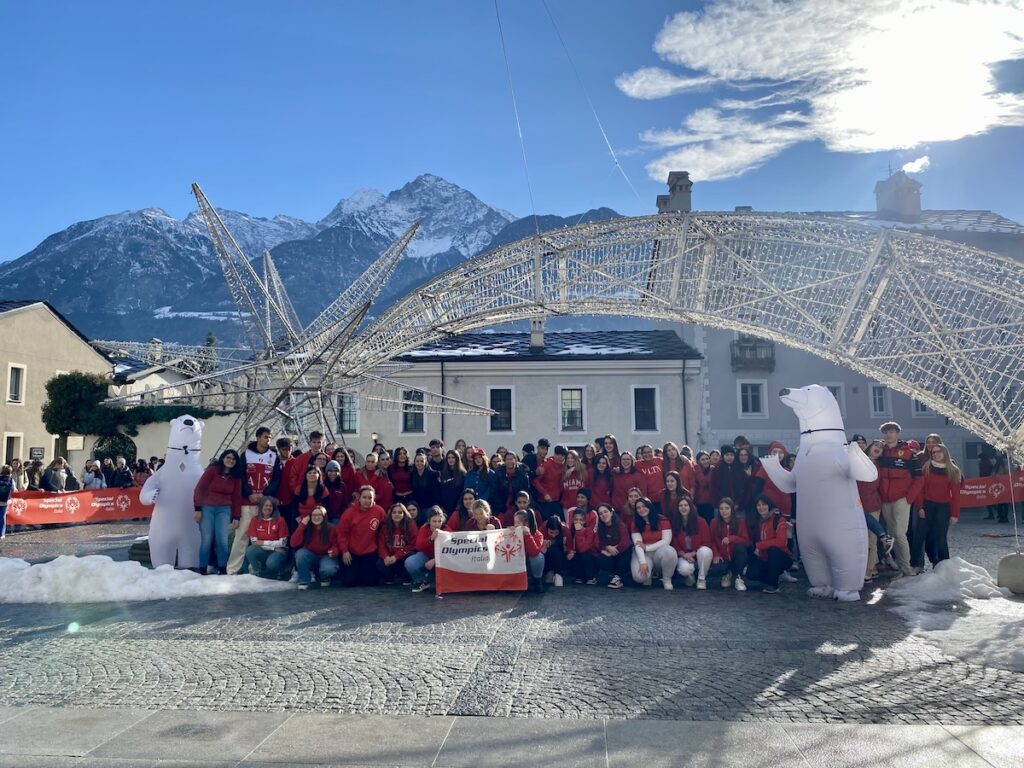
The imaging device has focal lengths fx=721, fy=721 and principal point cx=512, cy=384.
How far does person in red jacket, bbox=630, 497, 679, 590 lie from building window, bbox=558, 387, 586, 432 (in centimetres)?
1906

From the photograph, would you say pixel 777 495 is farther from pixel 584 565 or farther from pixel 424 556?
pixel 424 556

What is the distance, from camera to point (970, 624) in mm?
7285

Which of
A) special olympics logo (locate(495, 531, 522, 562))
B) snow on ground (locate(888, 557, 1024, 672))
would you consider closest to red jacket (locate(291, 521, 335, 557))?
special olympics logo (locate(495, 531, 522, 562))

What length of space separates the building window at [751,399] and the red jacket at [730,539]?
66.1 feet

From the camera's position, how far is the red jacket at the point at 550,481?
11156 millimetres

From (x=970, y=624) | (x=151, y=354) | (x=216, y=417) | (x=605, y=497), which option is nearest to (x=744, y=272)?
(x=605, y=497)

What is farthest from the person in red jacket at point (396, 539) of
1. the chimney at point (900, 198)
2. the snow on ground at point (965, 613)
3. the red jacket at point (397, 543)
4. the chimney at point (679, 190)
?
the chimney at point (900, 198)

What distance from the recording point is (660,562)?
9562mm

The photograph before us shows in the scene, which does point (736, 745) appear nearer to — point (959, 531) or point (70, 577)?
point (70, 577)

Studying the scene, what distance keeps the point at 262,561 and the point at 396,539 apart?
1.95m

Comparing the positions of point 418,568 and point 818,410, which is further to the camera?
point 418,568

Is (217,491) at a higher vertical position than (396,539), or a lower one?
higher

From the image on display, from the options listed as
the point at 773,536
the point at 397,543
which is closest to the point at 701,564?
the point at 773,536

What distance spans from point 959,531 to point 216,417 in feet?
94.0
